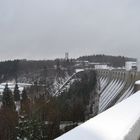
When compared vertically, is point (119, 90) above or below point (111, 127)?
below

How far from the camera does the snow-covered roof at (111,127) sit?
2.02 metres

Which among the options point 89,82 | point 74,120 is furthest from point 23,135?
point 89,82

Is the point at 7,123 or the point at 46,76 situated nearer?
the point at 7,123

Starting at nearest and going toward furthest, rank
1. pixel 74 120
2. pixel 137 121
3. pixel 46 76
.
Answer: pixel 137 121, pixel 74 120, pixel 46 76

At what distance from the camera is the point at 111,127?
228 centimetres

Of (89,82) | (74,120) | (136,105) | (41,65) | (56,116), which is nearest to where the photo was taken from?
(136,105)

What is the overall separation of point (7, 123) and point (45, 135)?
10.6ft

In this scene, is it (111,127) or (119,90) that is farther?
(119,90)

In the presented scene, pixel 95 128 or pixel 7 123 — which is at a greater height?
pixel 95 128

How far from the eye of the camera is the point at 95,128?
2.20 m

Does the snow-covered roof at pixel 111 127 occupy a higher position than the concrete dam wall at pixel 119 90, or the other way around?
the snow-covered roof at pixel 111 127

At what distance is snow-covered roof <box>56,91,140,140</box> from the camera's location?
79.6 inches

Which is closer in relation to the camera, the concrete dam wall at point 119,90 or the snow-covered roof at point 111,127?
the snow-covered roof at point 111,127

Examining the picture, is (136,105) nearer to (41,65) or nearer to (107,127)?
(107,127)
